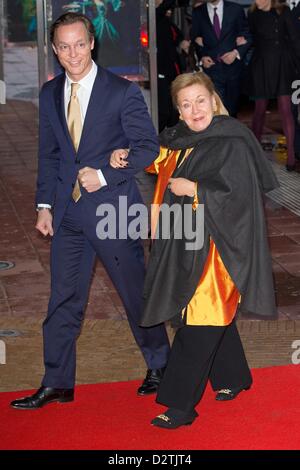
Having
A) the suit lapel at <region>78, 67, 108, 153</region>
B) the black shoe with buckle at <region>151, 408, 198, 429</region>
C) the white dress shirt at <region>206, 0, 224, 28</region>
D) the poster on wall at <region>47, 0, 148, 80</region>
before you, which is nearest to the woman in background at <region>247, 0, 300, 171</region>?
the white dress shirt at <region>206, 0, 224, 28</region>

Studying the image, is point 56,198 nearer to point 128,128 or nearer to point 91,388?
point 128,128

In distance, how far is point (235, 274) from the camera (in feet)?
18.9

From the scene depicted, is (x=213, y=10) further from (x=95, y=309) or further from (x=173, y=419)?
(x=173, y=419)

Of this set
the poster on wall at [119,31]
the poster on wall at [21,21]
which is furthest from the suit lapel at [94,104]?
the poster on wall at [21,21]

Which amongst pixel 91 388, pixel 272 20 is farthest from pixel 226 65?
pixel 91 388

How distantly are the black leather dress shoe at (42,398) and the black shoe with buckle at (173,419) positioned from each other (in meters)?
0.64

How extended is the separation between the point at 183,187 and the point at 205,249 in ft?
1.14

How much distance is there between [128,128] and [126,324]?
224cm

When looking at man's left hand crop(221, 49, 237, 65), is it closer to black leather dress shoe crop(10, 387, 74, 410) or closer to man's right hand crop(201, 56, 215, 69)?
man's right hand crop(201, 56, 215, 69)

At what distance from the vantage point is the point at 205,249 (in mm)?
5785

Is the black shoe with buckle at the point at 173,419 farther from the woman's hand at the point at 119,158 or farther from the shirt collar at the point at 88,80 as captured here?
the shirt collar at the point at 88,80

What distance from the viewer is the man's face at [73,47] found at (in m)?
5.84

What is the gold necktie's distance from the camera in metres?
6.02

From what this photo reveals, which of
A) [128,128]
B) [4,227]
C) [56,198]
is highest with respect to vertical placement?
[128,128]
